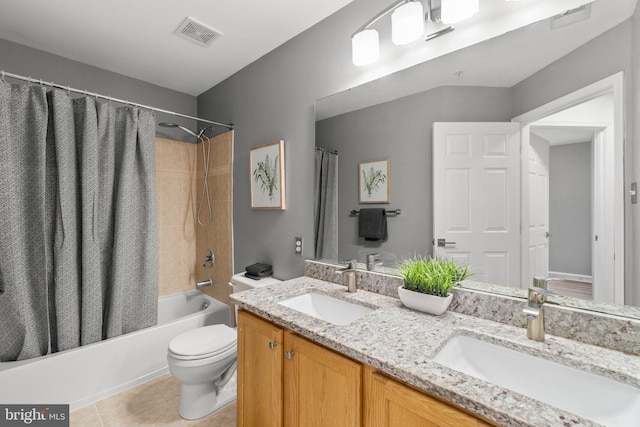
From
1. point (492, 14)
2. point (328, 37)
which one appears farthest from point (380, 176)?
point (328, 37)

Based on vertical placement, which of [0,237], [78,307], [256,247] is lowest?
[78,307]

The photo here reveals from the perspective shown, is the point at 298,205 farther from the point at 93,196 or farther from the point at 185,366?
the point at 93,196

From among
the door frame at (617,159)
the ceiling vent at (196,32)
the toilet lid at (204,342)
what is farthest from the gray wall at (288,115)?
the door frame at (617,159)

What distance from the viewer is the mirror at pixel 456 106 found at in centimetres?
96

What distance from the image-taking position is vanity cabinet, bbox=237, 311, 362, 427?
3.05ft

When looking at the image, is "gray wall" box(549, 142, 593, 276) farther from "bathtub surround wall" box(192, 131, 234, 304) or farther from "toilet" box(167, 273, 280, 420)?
"bathtub surround wall" box(192, 131, 234, 304)

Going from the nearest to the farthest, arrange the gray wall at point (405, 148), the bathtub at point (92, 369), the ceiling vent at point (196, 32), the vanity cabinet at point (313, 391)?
the vanity cabinet at point (313, 391) < the gray wall at point (405, 148) < the bathtub at point (92, 369) < the ceiling vent at point (196, 32)

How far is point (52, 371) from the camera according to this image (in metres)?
1.68

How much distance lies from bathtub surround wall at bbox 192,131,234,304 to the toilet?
82cm

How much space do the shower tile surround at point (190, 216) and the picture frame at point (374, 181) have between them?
1.45m

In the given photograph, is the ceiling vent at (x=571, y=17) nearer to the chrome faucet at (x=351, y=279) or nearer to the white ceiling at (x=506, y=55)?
the white ceiling at (x=506, y=55)

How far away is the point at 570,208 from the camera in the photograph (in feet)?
3.38

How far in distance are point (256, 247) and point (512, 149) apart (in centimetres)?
185

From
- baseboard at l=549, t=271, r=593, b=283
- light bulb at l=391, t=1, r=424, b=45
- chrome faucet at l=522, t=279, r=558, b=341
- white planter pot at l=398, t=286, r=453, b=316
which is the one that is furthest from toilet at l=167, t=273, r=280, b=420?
light bulb at l=391, t=1, r=424, b=45
